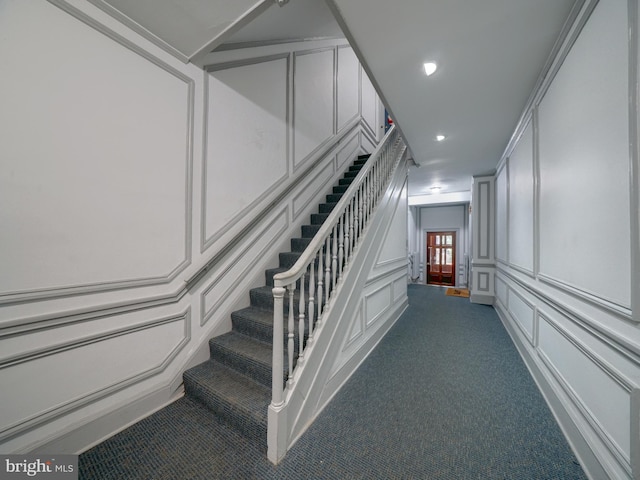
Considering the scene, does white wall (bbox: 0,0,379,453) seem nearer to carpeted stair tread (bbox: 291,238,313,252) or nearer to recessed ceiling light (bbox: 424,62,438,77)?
carpeted stair tread (bbox: 291,238,313,252)

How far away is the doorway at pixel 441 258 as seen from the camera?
7945 mm

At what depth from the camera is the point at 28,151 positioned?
1215 mm

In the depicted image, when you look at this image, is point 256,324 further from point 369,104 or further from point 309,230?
point 369,104

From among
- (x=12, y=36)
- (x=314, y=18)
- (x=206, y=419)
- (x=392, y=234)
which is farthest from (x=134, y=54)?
(x=392, y=234)

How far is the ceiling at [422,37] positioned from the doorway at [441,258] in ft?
18.5

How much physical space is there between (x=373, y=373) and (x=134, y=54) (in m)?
3.06

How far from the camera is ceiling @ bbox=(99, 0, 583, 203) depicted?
4.84 feet

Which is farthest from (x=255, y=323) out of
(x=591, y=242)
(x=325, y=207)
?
(x=591, y=242)

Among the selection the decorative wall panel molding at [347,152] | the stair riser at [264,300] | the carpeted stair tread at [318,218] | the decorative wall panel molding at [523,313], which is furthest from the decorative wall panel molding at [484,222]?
the stair riser at [264,300]

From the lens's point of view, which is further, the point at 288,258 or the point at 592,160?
the point at 288,258

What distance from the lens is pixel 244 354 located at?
181 cm

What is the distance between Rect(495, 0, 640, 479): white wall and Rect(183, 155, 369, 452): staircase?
175 cm

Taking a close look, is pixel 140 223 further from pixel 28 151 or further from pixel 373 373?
pixel 373 373

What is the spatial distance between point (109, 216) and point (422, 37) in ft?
7.65
